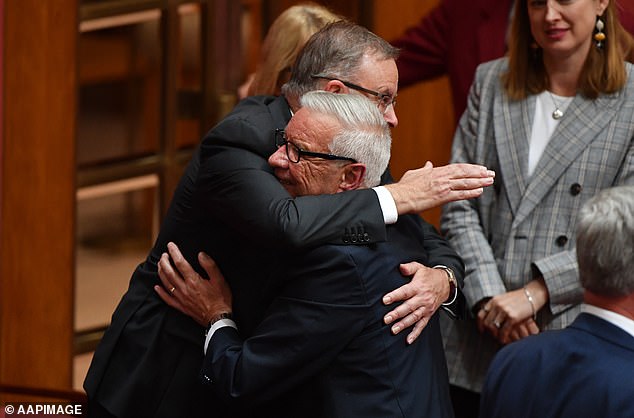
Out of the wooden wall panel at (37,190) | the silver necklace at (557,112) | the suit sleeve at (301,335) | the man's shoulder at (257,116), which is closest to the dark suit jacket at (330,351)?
the suit sleeve at (301,335)

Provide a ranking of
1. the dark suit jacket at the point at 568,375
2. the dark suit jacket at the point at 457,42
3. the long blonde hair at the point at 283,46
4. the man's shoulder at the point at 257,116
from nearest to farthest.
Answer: the dark suit jacket at the point at 568,375 → the man's shoulder at the point at 257,116 → the long blonde hair at the point at 283,46 → the dark suit jacket at the point at 457,42

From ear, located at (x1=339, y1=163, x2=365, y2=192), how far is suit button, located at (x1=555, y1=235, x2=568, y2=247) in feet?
2.97

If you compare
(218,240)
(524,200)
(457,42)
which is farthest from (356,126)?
(457,42)

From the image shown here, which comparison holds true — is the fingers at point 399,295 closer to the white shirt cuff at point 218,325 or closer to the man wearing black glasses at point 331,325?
the man wearing black glasses at point 331,325

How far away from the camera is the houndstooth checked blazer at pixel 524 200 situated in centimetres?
318

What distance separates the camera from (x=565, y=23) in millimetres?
3184

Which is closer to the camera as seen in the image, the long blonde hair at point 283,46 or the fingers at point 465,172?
the fingers at point 465,172

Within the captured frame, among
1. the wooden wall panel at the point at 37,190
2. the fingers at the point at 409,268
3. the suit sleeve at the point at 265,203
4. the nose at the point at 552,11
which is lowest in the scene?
the wooden wall panel at the point at 37,190

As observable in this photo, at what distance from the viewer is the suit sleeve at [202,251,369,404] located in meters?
2.33

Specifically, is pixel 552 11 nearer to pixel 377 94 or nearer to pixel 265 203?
pixel 377 94

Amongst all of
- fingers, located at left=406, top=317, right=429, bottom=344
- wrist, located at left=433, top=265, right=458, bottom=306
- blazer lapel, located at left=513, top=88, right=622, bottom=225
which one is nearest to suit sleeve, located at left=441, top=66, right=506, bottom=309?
blazer lapel, located at left=513, top=88, right=622, bottom=225

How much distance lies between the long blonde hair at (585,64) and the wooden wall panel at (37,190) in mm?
1473

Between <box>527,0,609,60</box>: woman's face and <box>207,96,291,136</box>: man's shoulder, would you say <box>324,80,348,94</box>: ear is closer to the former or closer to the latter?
<box>207,96,291,136</box>: man's shoulder

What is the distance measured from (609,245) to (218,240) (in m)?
0.79
